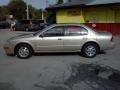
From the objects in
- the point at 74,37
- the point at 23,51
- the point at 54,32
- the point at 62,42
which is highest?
the point at 54,32

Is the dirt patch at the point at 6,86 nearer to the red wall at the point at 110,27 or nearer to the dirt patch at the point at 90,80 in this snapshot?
the dirt patch at the point at 90,80

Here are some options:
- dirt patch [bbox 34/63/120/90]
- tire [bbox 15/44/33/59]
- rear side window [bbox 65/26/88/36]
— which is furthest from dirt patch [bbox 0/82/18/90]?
rear side window [bbox 65/26/88/36]

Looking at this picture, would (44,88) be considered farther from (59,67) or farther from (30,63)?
(30,63)

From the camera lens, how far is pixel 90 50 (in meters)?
13.7

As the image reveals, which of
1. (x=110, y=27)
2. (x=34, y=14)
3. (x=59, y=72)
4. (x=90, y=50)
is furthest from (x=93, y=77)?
(x=34, y=14)

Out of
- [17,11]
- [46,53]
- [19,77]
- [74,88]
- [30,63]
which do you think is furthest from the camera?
[17,11]

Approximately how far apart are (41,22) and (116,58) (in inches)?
1407

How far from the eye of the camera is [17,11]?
3925 inches

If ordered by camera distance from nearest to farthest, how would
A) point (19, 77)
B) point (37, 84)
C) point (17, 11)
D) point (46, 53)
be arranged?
point (37, 84) → point (19, 77) → point (46, 53) → point (17, 11)

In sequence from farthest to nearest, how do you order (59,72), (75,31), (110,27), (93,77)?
(110,27) → (75,31) → (59,72) → (93,77)

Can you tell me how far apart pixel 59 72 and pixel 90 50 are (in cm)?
375

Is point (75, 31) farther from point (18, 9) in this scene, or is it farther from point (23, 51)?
point (18, 9)

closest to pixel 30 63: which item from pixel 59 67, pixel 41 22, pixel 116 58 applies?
pixel 59 67

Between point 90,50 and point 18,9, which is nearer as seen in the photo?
point 90,50
